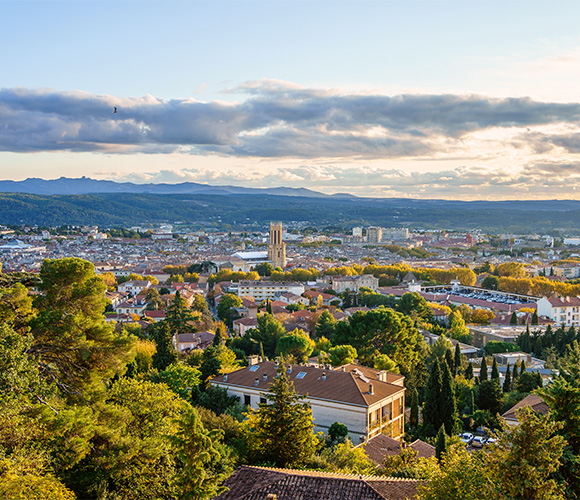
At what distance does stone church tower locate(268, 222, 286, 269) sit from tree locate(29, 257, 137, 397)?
8993 cm

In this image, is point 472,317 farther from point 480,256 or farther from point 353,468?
point 480,256

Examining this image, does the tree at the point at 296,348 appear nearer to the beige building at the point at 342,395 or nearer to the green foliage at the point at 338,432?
the beige building at the point at 342,395

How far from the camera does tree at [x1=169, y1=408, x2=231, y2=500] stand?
1063cm

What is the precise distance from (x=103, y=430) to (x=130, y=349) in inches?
72.3

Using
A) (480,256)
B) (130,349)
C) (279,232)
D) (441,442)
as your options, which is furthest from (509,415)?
(480,256)

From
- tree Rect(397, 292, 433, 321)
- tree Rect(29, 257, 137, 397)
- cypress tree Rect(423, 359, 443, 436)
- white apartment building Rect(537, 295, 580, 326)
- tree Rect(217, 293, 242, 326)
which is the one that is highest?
tree Rect(29, 257, 137, 397)

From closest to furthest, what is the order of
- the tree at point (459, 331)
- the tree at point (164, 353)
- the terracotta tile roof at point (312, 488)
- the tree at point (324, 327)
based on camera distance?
the terracotta tile roof at point (312, 488) < the tree at point (164, 353) < the tree at point (324, 327) < the tree at point (459, 331)

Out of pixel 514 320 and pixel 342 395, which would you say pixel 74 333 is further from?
pixel 514 320

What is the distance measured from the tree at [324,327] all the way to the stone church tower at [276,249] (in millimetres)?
57301

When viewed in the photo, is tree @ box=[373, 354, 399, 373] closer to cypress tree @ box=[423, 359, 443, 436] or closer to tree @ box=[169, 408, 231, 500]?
cypress tree @ box=[423, 359, 443, 436]

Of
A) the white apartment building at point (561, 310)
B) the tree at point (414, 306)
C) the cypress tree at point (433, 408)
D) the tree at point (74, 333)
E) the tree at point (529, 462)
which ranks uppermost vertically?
the tree at point (74, 333)

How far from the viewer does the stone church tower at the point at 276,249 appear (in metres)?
104

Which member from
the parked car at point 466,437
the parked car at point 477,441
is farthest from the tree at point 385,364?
the parked car at point 477,441

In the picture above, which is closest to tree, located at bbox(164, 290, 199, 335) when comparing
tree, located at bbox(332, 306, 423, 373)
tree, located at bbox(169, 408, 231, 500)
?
tree, located at bbox(332, 306, 423, 373)
